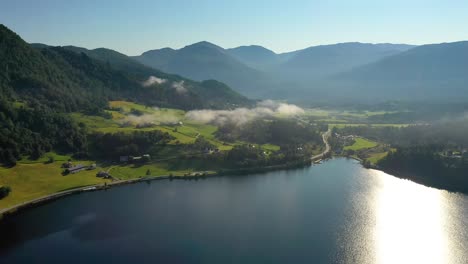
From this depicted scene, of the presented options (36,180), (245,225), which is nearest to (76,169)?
(36,180)

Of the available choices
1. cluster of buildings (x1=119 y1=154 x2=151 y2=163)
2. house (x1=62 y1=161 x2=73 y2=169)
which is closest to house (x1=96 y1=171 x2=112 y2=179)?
house (x1=62 y1=161 x2=73 y2=169)

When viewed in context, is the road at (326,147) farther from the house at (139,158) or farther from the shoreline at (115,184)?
the house at (139,158)

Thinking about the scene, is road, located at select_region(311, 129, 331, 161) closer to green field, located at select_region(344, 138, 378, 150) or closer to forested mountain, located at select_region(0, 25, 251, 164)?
green field, located at select_region(344, 138, 378, 150)

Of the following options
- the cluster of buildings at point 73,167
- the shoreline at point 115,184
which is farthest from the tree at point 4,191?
the cluster of buildings at point 73,167

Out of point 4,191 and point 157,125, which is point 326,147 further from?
point 4,191

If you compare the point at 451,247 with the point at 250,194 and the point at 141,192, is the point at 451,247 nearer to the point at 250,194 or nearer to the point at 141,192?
the point at 250,194
